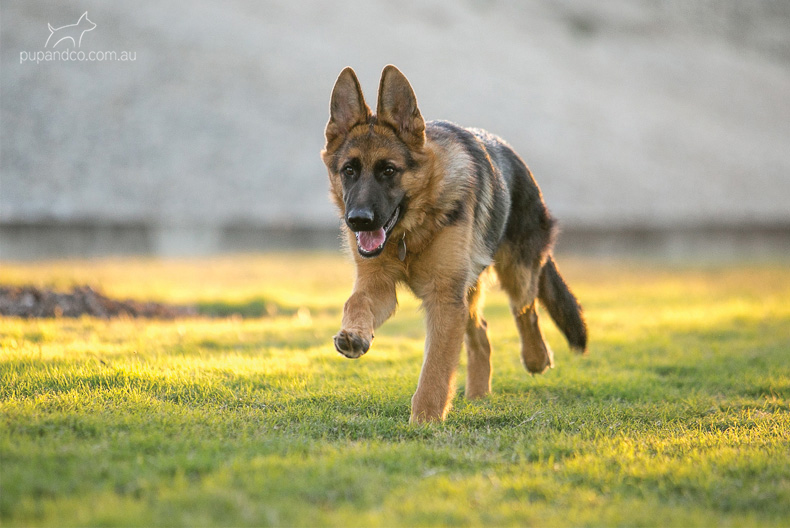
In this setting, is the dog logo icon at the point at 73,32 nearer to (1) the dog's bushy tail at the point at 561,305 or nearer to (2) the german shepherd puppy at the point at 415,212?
(2) the german shepherd puppy at the point at 415,212

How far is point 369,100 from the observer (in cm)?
2667

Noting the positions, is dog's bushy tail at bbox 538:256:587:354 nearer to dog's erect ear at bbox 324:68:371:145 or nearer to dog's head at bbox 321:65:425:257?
dog's head at bbox 321:65:425:257

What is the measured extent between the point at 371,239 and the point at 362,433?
53.6 inches

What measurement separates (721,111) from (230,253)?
27.1m

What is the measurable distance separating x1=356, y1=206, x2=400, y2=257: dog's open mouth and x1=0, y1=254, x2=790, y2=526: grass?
113 cm

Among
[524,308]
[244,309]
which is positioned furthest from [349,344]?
[244,309]

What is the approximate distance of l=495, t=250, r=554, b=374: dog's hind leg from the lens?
21.1 ft

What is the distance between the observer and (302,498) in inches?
130

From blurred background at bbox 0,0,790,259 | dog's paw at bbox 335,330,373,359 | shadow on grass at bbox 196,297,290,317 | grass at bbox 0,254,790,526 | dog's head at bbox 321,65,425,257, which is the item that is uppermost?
blurred background at bbox 0,0,790,259

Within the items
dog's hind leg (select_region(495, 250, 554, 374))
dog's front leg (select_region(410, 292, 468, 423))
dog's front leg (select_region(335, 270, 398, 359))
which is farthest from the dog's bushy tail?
dog's front leg (select_region(335, 270, 398, 359))

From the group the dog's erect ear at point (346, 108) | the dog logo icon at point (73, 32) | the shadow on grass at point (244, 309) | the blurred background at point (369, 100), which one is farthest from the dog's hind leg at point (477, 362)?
the dog logo icon at point (73, 32)

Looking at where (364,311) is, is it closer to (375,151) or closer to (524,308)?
(375,151)

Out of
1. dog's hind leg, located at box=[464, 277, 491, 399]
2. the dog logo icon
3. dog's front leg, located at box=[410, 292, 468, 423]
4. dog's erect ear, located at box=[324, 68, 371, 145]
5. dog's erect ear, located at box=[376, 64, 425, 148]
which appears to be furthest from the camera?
the dog logo icon

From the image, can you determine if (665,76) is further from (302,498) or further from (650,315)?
(302,498)
